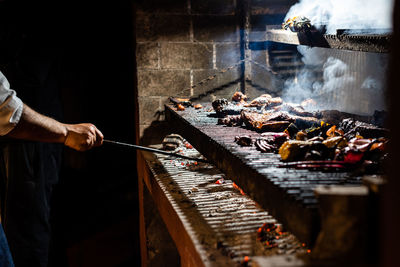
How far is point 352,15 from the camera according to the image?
4.56m

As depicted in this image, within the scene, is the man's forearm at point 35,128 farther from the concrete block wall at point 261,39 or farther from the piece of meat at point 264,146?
the concrete block wall at point 261,39

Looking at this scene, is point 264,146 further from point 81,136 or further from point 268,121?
point 81,136

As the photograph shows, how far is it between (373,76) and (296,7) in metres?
1.85

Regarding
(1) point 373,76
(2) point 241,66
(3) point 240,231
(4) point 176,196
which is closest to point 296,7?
(2) point 241,66

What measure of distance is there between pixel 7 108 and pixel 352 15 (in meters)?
4.07

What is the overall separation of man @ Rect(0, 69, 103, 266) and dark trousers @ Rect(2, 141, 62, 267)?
2891 millimetres

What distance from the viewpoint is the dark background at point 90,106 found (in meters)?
7.64

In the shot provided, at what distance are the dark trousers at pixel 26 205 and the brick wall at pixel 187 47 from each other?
223cm

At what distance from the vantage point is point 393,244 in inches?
48.8

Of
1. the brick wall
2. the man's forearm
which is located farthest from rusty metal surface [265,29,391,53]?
the man's forearm

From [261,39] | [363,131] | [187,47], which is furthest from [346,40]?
[187,47]

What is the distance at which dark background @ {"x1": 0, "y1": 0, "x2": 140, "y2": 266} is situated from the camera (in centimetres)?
764

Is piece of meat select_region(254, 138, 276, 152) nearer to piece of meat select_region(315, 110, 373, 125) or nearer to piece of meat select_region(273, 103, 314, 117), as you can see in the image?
piece of meat select_region(315, 110, 373, 125)

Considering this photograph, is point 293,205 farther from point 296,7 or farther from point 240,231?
A: point 296,7
